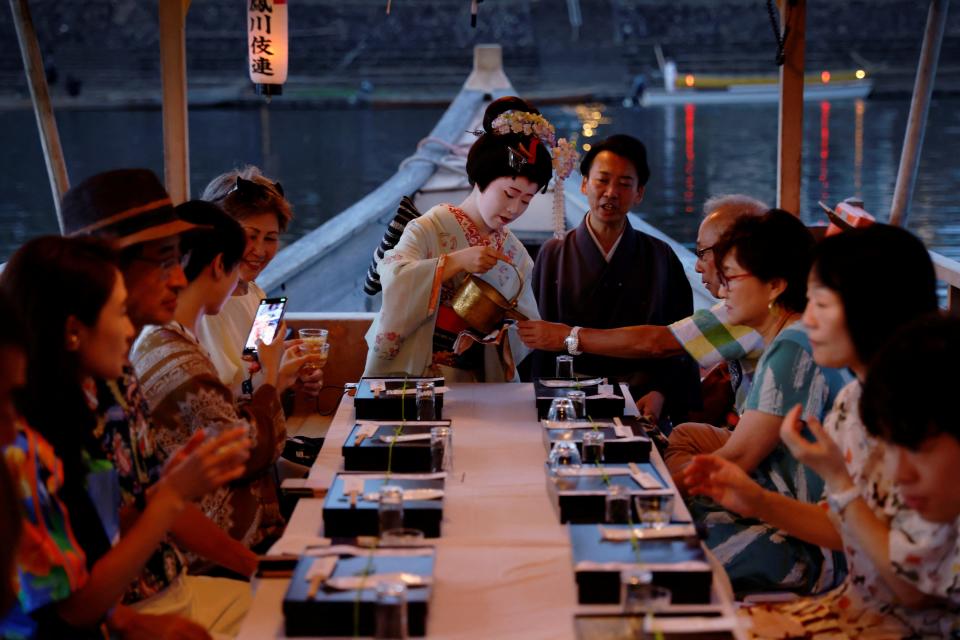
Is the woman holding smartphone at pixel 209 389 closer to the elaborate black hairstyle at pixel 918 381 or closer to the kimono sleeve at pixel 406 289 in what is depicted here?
the kimono sleeve at pixel 406 289

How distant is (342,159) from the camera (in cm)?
2011

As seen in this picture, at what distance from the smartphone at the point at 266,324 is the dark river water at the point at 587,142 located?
9.37 meters

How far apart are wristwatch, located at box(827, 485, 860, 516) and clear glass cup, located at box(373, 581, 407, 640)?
754 mm

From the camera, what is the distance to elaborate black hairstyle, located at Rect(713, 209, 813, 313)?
2732 millimetres

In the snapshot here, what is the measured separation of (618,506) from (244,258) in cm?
147

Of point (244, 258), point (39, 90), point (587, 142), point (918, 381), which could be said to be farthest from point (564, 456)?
point (587, 142)

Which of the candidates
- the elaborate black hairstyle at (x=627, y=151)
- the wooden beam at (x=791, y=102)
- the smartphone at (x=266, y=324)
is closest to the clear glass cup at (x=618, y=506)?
the smartphone at (x=266, y=324)

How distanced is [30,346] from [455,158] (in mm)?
7675

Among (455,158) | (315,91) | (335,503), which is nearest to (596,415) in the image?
(335,503)

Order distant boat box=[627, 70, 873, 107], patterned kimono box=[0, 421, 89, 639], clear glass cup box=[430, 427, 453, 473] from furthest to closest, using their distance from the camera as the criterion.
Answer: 1. distant boat box=[627, 70, 873, 107]
2. clear glass cup box=[430, 427, 453, 473]
3. patterned kimono box=[0, 421, 89, 639]

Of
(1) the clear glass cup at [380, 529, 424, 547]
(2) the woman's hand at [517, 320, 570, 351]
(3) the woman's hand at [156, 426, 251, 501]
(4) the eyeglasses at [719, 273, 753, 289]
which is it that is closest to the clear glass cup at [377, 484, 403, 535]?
(1) the clear glass cup at [380, 529, 424, 547]

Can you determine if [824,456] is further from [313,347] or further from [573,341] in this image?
[573,341]

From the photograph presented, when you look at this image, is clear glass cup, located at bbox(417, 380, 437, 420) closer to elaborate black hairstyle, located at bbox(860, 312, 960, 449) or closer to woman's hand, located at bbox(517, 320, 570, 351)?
woman's hand, located at bbox(517, 320, 570, 351)

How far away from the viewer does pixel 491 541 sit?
2.15 meters
